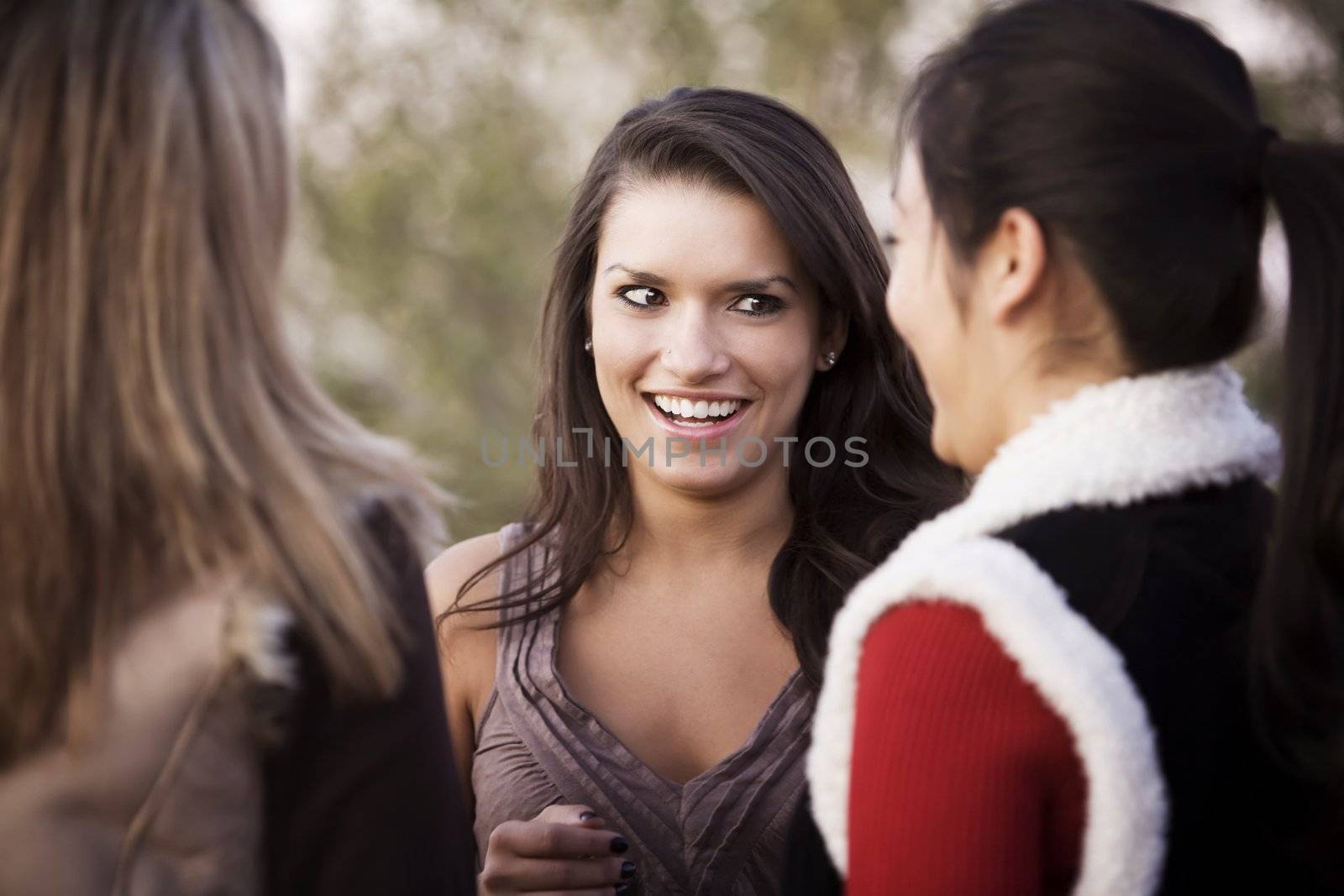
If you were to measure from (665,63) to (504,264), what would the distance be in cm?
153

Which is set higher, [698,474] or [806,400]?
[806,400]

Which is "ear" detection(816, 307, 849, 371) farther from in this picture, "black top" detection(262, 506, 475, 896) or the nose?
"black top" detection(262, 506, 475, 896)

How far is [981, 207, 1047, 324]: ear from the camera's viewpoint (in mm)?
1341

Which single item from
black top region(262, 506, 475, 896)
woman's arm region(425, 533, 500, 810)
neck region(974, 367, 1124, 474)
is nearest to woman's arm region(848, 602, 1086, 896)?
neck region(974, 367, 1124, 474)

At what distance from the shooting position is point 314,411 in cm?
126

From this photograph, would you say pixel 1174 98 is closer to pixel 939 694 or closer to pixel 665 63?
pixel 939 694

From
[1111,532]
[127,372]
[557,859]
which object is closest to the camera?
[127,372]

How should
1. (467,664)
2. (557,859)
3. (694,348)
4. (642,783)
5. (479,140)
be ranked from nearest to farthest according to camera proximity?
(557,859), (642,783), (694,348), (467,664), (479,140)

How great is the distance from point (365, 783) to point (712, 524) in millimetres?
1367

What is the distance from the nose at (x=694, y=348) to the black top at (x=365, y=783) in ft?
3.75

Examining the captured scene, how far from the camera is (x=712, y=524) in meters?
2.56

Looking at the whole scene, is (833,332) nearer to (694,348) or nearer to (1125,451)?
(694,348)

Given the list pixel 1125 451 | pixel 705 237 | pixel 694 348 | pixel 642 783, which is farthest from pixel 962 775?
pixel 705 237

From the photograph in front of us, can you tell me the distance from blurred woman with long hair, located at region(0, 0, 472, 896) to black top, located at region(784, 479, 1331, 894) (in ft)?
2.20
